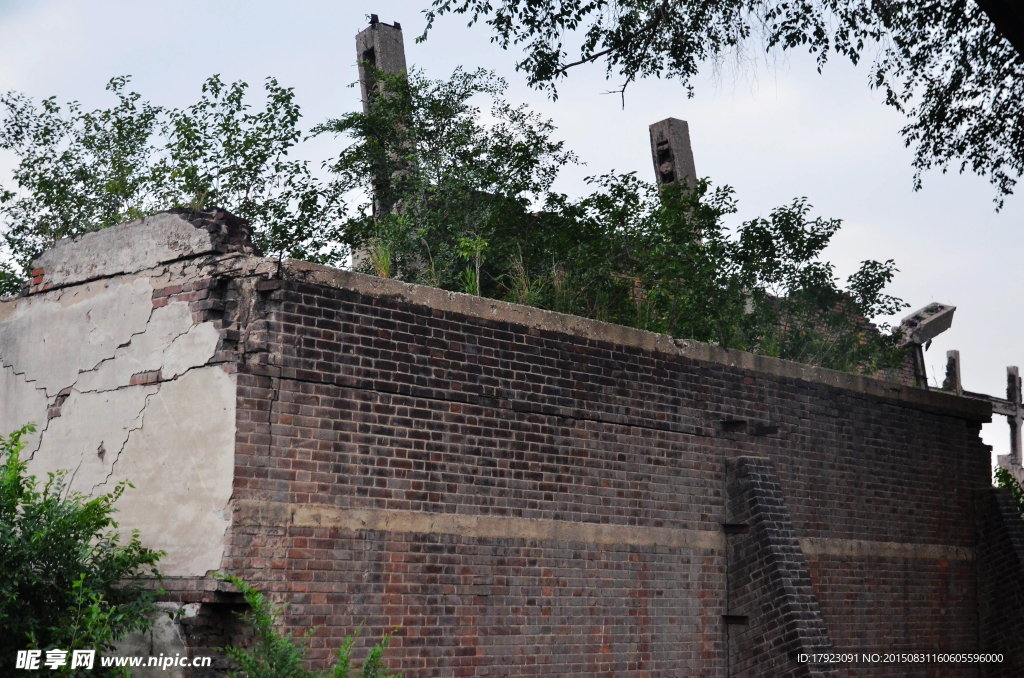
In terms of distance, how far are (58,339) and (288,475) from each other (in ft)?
9.25

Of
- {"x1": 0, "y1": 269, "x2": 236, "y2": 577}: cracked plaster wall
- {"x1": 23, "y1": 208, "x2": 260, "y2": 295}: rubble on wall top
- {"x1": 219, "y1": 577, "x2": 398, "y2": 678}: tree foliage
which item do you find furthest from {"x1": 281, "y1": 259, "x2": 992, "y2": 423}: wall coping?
{"x1": 219, "y1": 577, "x2": 398, "y2": 678}: tree foliage

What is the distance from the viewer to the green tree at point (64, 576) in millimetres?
7301

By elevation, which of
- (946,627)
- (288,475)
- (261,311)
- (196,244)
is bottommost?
(946,627)

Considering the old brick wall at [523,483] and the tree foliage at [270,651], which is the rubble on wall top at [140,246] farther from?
the tree foliage at [270,651]

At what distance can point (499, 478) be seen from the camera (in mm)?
9250

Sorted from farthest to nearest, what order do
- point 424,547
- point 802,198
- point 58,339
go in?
point 802,198 < point 58,339 < point 424,547

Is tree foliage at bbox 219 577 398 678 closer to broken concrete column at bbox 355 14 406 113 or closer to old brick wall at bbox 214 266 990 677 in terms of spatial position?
old brick wall at bbox 214 266 990 677

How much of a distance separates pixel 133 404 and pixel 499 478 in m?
Answer: 2.93

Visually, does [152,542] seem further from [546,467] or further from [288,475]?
[546,467]

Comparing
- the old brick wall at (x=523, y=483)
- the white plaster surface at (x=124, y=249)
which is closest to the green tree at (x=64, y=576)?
the old brick wall at (x=523, y=483)

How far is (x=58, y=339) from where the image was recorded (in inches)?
369

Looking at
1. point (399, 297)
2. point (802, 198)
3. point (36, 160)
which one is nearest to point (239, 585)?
point (399, 297)

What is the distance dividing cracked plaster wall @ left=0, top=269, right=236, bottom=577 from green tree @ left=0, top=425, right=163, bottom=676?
0.30 metres

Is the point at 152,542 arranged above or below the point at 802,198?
below
